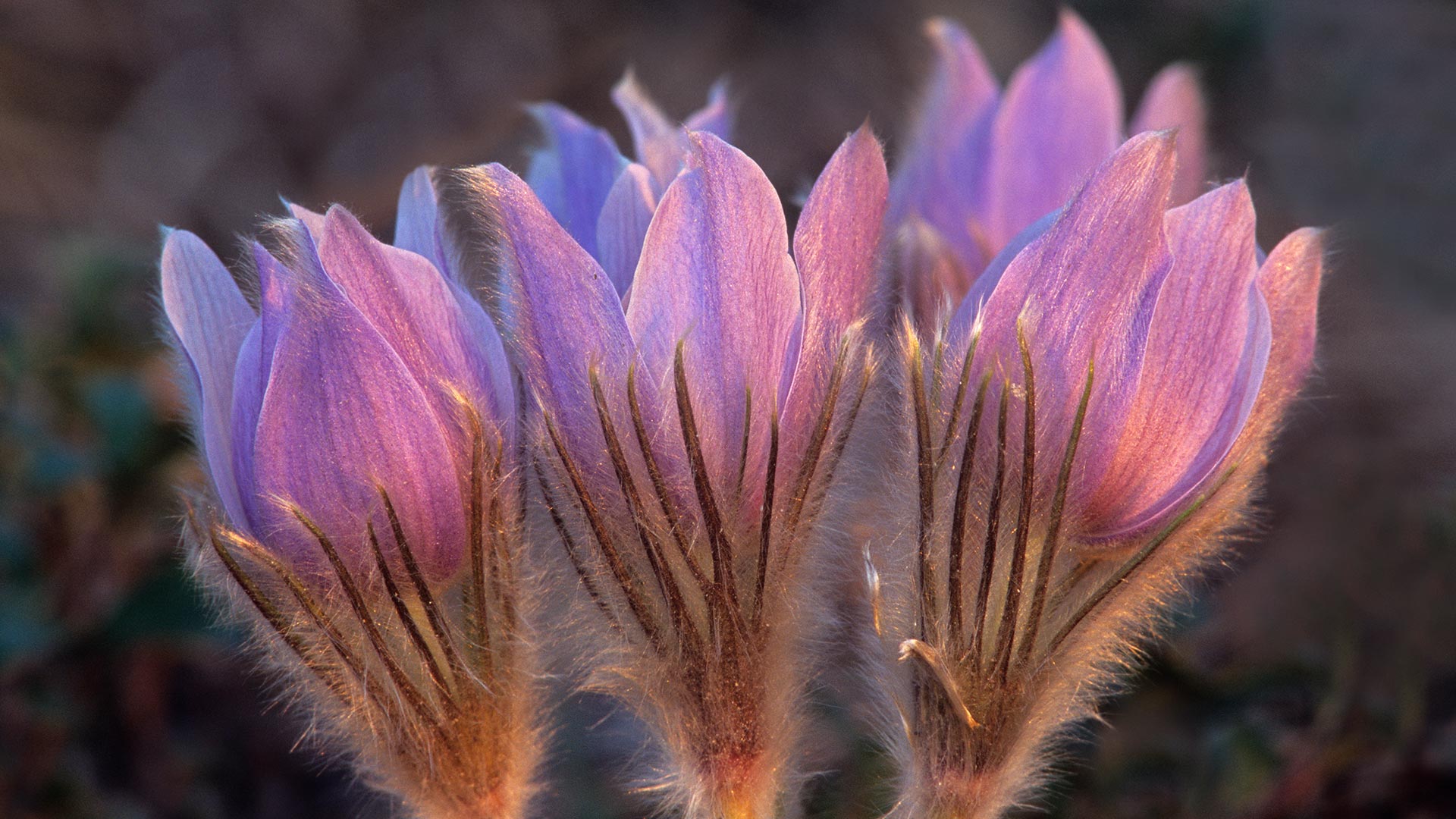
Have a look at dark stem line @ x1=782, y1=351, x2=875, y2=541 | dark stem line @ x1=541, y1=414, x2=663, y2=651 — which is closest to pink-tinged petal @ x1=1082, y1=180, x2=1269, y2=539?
dark stem line @ x1=782, y1=351, x2=875, y2=541

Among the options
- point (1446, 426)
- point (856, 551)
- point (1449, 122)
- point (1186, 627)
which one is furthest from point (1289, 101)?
point (856, 551)

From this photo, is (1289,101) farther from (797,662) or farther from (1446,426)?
(797,662)

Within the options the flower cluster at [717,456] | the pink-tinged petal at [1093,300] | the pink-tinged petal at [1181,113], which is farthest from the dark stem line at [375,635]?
the pink-tinged petal at [1181,113]

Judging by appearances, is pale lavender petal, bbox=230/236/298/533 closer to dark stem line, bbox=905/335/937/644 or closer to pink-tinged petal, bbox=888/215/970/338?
dark stem line, bbox=905/335/937/644

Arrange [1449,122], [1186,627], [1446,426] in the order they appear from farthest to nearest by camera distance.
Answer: [1449,122] < [1446,426] < [1186,627]

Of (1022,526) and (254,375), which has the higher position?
(254,375)

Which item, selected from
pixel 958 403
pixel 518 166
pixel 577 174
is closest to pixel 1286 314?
pixel 958 403

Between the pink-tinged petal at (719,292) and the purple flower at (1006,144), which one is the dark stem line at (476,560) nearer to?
the pink-tinged petal at (719,292)

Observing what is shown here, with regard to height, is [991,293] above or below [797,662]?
above

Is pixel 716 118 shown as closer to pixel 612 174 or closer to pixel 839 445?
pixel 612 174
